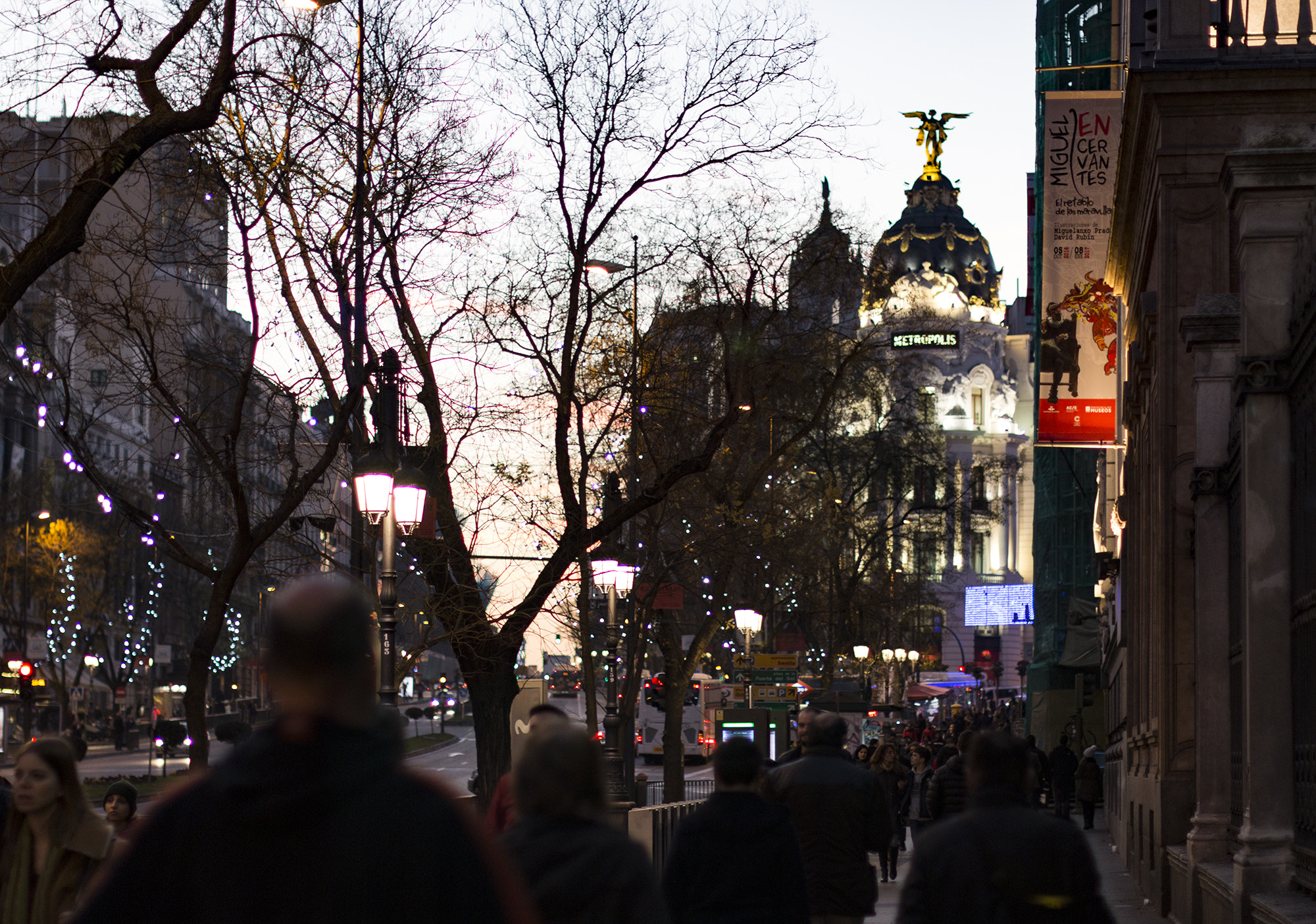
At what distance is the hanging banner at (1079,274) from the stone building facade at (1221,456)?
2094 millimetres

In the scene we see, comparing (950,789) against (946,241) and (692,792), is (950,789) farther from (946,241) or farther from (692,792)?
(946,241)

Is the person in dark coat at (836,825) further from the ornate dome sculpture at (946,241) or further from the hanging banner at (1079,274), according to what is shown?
the ornate dome sculpture at (946,241)

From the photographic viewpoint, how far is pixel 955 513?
58656 millimetres

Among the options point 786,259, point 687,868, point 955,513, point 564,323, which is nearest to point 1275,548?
point 687,868

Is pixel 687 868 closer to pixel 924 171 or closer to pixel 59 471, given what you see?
pixel 59 471

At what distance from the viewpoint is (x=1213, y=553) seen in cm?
1445

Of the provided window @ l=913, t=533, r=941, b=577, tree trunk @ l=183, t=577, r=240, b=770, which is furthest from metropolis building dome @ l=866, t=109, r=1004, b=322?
tree trunk @ l=183, t=577, r=240, b=770

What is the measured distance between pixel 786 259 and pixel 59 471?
216 ft

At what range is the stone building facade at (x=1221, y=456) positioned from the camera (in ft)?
36.0

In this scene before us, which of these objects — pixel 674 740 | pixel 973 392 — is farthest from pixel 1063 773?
pixel 973 392

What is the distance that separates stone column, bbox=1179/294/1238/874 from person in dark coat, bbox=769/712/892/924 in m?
6.04

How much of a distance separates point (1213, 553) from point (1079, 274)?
13.4 meters

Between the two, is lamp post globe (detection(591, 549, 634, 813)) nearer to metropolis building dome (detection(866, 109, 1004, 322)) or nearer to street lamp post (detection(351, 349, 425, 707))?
street lamp post (detection(351, 349, 425, 707))

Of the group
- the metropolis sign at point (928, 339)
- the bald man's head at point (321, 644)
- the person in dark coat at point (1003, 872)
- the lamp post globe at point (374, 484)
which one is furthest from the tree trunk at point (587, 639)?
the bald man's head at point (321, 644)
